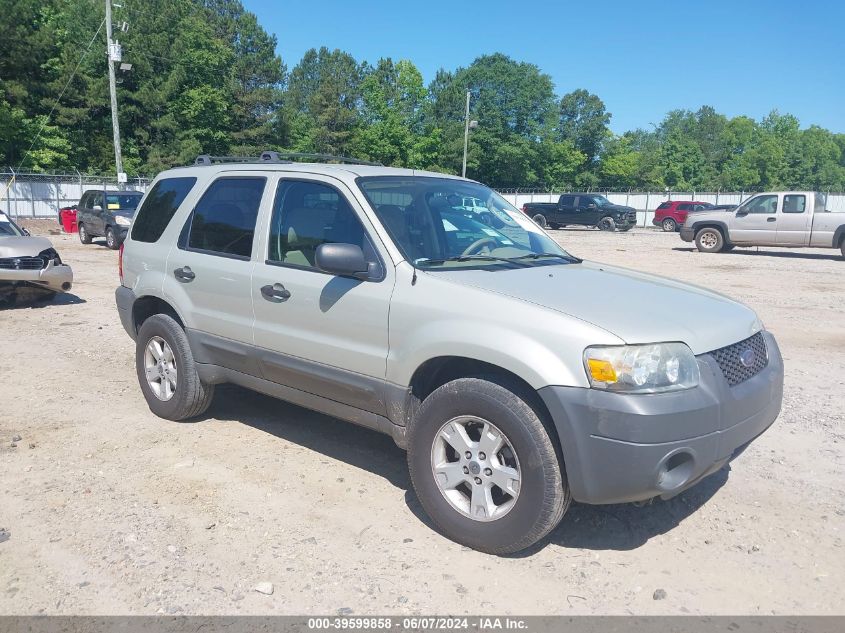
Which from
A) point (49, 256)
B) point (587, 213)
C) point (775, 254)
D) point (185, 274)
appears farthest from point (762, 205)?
Result: point (185, 274)

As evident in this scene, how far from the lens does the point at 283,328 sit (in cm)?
442

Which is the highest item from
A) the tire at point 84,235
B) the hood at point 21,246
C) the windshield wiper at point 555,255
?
the windshield wiper at point 555,255

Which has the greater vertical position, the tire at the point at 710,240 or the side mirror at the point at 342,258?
the side mirror at the point at 342,258

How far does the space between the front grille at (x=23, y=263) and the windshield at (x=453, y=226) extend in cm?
804

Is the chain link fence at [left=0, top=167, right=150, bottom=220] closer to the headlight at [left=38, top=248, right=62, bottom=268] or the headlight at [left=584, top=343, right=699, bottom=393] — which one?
the headlight at [left=38, top=248, right=62, bottom=268]

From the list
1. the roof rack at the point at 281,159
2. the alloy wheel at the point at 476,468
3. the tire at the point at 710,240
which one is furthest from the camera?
the tire at the point at 710,240

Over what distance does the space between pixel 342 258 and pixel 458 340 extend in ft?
2.68

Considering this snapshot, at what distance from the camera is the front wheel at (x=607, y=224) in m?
33.7

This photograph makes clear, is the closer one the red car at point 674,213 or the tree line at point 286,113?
the red car at point 674,213

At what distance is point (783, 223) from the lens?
20062 millimetres

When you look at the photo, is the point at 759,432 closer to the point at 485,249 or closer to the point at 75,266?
the point at 485,249

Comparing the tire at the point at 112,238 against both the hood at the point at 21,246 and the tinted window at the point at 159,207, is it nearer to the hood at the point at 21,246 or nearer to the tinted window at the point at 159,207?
the hood at the point at 21,246

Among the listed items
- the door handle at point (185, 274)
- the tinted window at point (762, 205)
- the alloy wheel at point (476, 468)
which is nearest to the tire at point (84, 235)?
the door handle at point (185, 274)

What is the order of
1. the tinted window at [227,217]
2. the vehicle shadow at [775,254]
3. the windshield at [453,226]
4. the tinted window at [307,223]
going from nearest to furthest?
the windshield at [453,226] < the tinted window at [307,223] < the tinted window at [227,217] < the vehicle shadow at [775,254]
